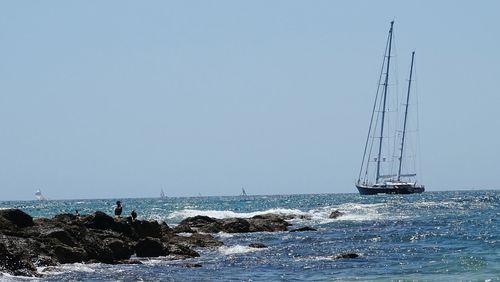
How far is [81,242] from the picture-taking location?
36031mm

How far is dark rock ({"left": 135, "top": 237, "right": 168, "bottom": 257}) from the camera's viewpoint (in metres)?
38.1

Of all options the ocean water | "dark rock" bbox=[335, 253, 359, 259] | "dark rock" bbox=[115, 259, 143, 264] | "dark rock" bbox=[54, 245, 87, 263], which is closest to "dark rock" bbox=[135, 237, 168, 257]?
the ocean water

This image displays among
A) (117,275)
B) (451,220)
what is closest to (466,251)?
(117,275)

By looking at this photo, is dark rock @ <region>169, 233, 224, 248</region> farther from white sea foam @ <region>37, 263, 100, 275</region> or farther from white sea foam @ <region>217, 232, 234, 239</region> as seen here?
white sea foam @ <region>37, 263, 100, 275</region>

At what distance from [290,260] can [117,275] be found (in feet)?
29.2

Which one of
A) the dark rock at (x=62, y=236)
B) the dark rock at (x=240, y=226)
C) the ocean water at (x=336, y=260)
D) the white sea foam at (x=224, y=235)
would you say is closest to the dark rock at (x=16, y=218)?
the dark rock at (x=62, y=236)

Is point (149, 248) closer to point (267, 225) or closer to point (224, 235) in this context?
point (224, 235)

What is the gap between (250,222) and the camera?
6050 centimetres

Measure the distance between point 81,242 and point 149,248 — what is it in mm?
3387

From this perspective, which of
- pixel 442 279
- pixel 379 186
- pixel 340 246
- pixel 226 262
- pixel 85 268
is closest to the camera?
pixel 442 279

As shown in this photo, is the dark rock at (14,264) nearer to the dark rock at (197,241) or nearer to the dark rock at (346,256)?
the dark rock at (346,256)

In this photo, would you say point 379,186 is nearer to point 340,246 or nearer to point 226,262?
point 340,246

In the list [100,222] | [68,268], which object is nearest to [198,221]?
[100,222]

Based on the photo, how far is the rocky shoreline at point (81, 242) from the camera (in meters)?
31.2
